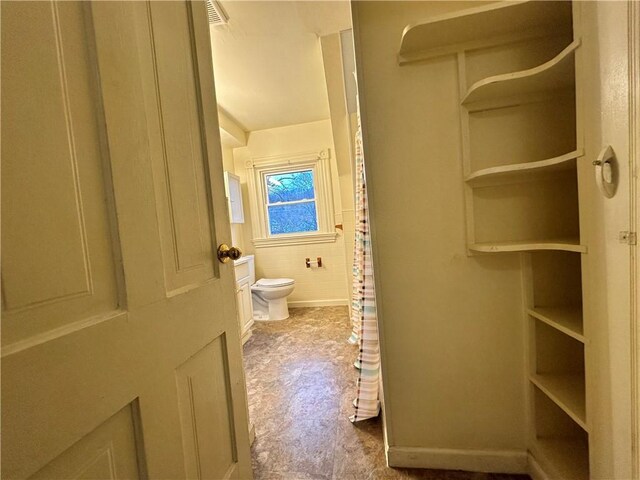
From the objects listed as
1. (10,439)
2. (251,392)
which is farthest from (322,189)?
(10,439)

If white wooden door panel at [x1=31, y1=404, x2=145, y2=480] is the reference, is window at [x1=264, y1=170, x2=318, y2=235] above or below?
above

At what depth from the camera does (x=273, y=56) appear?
2123 millimetres

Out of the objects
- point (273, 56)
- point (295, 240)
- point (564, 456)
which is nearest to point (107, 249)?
point (564, 456)

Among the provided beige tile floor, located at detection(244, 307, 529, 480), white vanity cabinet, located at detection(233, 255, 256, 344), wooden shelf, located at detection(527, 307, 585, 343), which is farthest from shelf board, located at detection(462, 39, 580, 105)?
white vanity cabinet, located at detection(233, 255, 256, 344)

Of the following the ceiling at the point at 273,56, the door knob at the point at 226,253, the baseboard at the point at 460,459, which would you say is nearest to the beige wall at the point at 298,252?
the ceiling at the point at 273,56

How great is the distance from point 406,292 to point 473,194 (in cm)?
50

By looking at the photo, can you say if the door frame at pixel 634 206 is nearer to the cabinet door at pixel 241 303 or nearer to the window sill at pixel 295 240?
the cabinet door at pixel 241 303

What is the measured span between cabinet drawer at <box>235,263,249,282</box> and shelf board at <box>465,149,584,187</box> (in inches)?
86.3

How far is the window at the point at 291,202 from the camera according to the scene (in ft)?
12.3

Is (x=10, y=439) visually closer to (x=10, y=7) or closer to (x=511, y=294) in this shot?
(x=10, y=7)

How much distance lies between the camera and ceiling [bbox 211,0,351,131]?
1668 millimetres

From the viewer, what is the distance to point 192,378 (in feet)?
2.12

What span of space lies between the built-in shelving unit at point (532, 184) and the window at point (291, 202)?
267 cm

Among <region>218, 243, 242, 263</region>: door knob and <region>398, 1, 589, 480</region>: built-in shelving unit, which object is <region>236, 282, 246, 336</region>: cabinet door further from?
<region>398, 1, 589, 480</region>: built-in shelving unit
